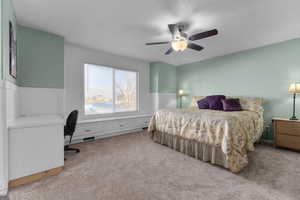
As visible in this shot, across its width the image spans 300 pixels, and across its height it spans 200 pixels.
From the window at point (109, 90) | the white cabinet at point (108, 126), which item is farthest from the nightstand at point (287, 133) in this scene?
the window at point (109, 90)

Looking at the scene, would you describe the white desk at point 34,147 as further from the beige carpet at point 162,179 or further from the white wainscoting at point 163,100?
the white wainscoting at point 163,100

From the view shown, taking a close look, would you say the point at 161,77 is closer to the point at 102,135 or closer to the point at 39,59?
the point at 102,135

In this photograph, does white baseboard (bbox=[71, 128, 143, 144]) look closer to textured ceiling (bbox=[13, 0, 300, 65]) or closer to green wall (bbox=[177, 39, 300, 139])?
textured ceiling (bbox=[13, 0, 300, 65])

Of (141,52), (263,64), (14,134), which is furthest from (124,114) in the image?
(263,64)

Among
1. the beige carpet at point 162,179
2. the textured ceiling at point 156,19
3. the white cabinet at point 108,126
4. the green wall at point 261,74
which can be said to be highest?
the textured ceiling at point 156,19

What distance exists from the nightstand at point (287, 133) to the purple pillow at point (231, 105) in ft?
2.44

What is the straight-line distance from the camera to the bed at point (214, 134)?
1.99 m

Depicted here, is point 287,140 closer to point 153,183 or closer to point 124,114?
point 153,183

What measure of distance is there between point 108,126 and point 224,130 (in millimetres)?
3003

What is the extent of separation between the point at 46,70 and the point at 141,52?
2395 millimetres

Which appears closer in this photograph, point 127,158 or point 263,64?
point 127,158

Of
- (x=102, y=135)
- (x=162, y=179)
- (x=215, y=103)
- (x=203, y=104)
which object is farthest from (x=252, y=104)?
(x=102, y=135)

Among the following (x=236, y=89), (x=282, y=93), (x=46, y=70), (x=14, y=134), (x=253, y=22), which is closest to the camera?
(x=14, y=134)

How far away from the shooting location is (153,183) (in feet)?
5.64
